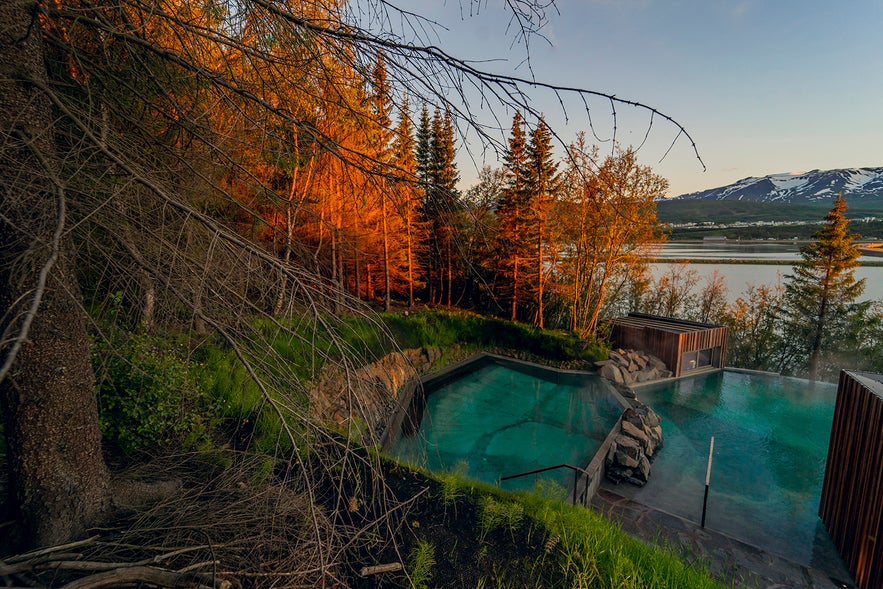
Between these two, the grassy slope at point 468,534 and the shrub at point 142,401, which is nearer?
the grassy slope at point 468,534

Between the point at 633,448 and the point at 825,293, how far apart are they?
13.4 meters

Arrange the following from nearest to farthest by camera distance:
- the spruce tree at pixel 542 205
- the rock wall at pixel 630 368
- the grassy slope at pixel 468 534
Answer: the grassy slope at pixel 468 534 → the rock wall at pixel 630 368 → the spruce tree at pixel 542 205

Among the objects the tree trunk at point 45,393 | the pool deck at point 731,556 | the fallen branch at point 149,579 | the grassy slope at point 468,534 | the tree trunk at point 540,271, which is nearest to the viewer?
the fallen branch at point 149,579

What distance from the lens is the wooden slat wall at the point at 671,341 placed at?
12.4 meters

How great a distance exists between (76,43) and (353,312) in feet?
8.51

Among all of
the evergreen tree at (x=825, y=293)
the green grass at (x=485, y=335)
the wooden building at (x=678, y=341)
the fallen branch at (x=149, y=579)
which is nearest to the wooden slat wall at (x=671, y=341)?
the wooden building at (x=678, y=341)

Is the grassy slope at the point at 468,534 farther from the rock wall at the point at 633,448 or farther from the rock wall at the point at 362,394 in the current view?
the rock wall at the point at 633,448

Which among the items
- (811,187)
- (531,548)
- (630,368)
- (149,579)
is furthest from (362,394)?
(811,187)

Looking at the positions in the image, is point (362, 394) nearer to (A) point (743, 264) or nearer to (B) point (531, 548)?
(B) point (531, 548)

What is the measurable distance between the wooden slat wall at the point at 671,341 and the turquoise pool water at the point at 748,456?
2.94 feet

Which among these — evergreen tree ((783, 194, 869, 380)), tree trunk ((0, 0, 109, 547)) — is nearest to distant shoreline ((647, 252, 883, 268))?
evergreen tree ((783, 194, 869, 380))

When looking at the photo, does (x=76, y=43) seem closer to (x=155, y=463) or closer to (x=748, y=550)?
(x=155, y=463)

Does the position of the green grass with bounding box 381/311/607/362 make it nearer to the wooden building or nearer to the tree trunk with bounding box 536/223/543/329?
the tree trunk with bounding box 536/223/543/329

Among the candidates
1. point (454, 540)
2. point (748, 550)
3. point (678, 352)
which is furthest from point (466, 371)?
point (454, 540)
